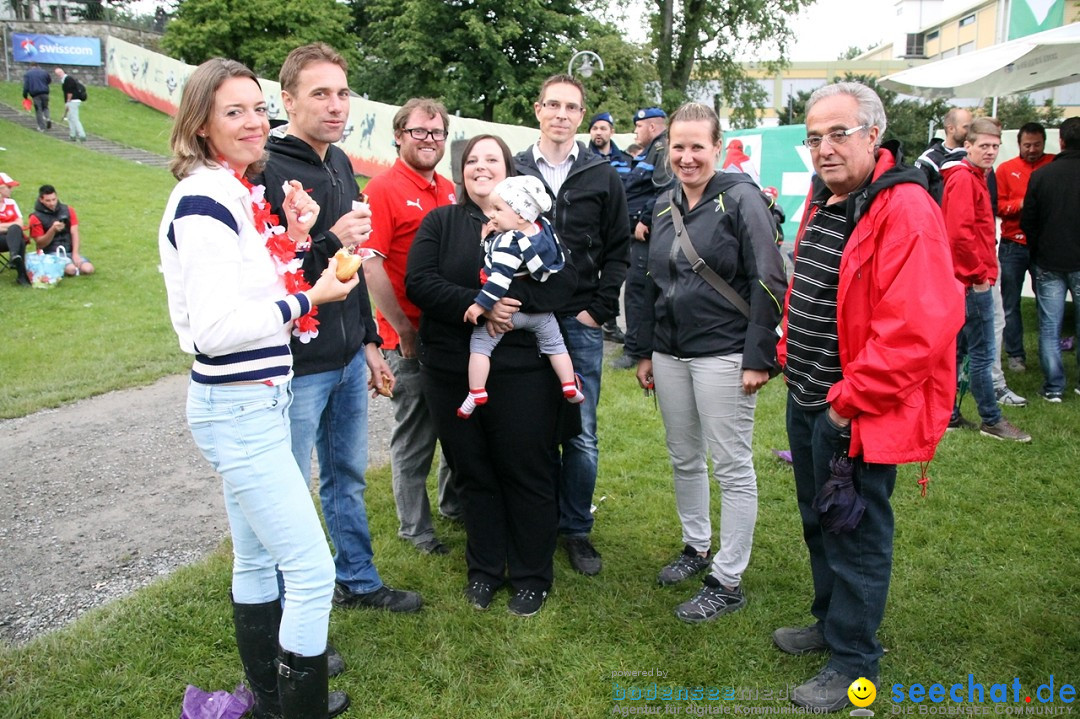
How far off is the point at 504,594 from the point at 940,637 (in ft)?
6.33

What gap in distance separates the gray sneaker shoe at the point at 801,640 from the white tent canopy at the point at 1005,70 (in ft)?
17.8

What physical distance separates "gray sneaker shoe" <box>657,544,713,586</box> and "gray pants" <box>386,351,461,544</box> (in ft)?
3.77

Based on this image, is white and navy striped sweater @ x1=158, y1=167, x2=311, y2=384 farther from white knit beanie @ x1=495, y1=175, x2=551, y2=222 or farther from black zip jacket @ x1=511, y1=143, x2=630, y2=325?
black zip jacket @ x1=511, y1=143, x2=630, y2=325

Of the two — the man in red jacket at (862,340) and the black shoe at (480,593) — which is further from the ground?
the man in red jacket at (862,340)

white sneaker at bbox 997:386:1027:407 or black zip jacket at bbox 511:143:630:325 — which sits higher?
black zip jacket at bbox 511:143:630:325

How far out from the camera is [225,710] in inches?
112

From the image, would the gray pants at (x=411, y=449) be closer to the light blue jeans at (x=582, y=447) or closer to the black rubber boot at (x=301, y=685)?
the light blue jeans at (x=582, y=447)

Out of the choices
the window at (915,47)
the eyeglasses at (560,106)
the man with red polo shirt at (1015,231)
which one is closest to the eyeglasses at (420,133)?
the eyeglasses at (560,106)

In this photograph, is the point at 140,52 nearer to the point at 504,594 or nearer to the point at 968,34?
the point at 504,594

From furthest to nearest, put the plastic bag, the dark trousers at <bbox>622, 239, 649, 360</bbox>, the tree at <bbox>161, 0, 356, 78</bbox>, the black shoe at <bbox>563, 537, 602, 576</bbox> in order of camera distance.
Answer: the tree at <bbox>161, 0, 356, 78</bbox>, the dark trousers at <bbox>622, 239, 649, 360</bbox>, the black shoe at <bbox>563, 537, 602, 576</bbox>, the plastic bag

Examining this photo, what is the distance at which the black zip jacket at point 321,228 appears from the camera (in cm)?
299

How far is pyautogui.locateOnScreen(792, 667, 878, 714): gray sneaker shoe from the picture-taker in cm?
294

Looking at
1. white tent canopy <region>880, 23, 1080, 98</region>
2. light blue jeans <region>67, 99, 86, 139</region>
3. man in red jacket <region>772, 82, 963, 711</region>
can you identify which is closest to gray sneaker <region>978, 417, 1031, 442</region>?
white tent canopy <region>880, 23, 1080, 98</region>

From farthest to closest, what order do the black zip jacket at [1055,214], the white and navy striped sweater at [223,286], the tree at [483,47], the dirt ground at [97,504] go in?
the tree at [483,47] → the black zip jacket at [1055,214] → the dirt ground at [97,504] → the white and navy striped sweater at [223,286]
